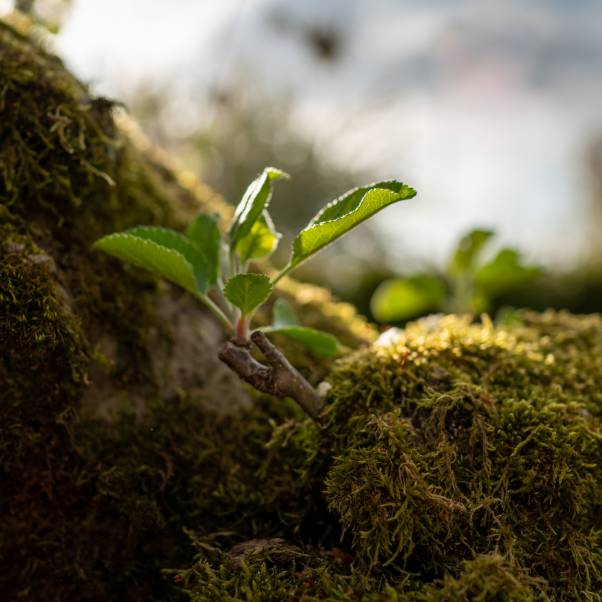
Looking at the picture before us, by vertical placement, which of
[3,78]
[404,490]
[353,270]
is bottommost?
[404,490]

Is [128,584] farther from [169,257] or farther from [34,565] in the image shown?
[169,257]

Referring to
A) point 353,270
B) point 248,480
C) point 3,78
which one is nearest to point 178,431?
point 248,480

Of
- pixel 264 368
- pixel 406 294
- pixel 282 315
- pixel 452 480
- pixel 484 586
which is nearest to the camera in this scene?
pixel 484 586

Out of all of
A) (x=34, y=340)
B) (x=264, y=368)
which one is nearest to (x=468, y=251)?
(x=264, y=368)

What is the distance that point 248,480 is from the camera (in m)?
1.20

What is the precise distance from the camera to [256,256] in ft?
3.80

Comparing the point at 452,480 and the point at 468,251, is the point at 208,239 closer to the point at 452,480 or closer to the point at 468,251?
the point at 452,480

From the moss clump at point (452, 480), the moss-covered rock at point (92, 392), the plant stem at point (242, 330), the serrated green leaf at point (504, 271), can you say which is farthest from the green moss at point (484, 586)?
the serrated green leaf at point (504, 271)

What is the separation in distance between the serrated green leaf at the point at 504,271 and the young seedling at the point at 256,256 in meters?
0.84

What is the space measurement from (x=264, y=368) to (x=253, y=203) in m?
0.28

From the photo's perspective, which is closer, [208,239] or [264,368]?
[264,368]

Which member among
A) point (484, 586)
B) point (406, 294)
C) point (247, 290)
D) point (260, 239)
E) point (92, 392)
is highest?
point (406, 294)

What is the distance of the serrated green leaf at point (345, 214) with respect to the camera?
0.93m

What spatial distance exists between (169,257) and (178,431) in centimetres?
39
